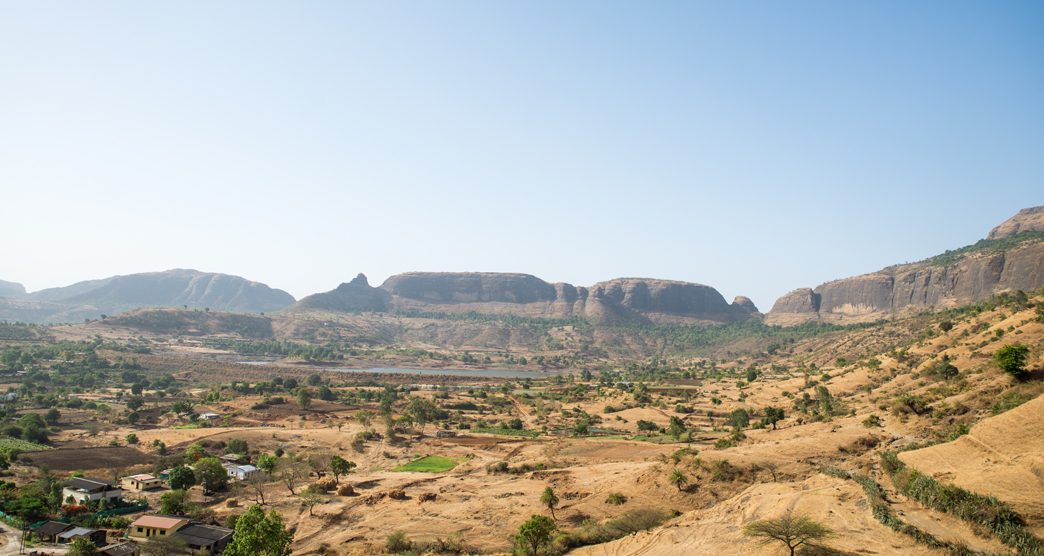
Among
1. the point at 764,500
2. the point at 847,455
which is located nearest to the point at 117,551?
the point at 764,500

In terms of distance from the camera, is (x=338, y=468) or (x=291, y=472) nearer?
(x=291, y=472)

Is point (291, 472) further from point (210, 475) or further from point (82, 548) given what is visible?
point (82, 548)

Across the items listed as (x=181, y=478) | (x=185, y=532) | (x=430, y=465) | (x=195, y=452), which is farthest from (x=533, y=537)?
(x=195, y=452)

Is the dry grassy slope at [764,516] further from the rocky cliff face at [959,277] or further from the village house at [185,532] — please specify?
the rocky cliff face at [959,277]

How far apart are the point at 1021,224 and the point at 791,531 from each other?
21165cm

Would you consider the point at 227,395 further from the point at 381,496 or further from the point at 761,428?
the point at 761,428

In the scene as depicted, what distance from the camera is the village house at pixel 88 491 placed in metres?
40.3

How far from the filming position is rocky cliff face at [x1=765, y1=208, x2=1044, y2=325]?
12572 centimetres

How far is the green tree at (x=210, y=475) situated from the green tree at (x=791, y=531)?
4110cm

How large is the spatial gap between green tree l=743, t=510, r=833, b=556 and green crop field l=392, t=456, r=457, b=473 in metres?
32.1

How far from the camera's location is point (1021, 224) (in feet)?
576

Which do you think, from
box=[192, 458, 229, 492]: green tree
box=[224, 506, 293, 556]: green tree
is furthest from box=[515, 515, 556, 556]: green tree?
box=[192, 458, 229, 492]: green tree

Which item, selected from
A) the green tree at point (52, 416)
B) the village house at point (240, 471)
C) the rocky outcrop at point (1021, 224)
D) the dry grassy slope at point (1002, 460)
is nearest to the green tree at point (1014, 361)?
the dry grassy slope at point (1002, 460)

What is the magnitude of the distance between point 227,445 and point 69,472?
12733 mm
